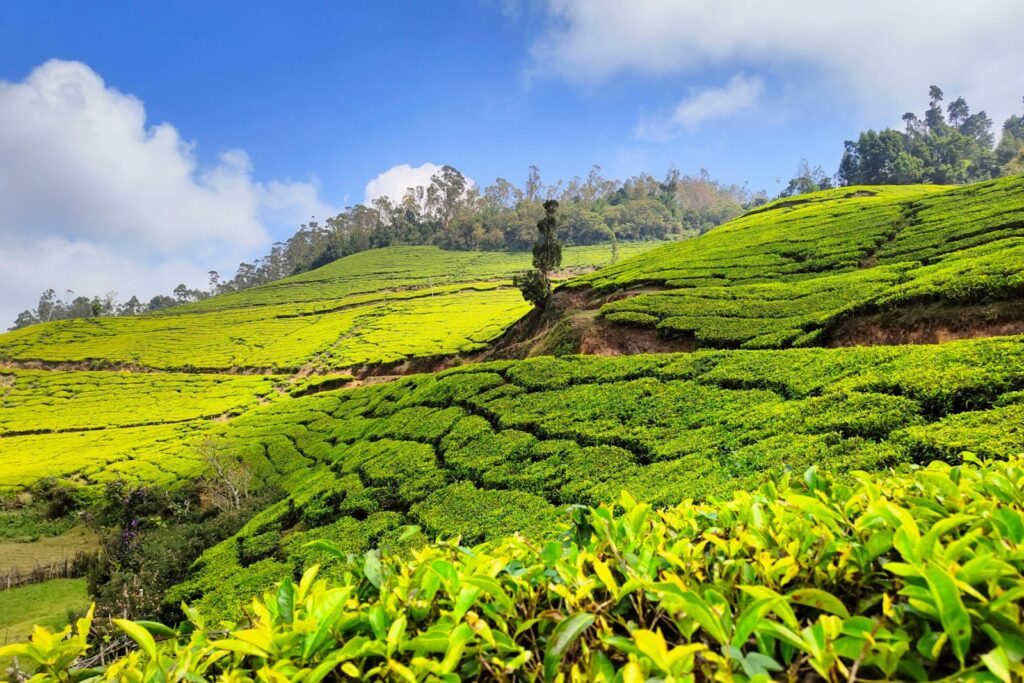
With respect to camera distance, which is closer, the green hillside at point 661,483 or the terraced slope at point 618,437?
the green hillside at point 661,483

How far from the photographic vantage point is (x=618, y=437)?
25.9 feet

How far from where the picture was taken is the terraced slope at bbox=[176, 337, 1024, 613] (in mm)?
5461

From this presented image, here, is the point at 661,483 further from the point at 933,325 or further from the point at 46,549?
the point at 46,549

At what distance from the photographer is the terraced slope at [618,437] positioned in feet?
17.9

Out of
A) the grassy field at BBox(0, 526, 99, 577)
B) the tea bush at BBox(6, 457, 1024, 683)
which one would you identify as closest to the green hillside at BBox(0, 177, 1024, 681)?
the tea bush at BBox(6, 457, 1024, 683)

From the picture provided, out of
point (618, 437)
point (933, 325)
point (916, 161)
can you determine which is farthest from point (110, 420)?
point (916, 161)

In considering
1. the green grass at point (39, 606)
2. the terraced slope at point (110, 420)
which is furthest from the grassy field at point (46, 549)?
the terraced slope at point (110, 420)

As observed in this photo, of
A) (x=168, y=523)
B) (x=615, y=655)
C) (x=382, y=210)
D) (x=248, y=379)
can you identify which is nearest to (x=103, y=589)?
(x=168, y=523)

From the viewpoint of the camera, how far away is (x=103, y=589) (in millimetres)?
10555

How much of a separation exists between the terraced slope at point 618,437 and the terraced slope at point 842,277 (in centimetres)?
303

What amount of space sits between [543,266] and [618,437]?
45.4 ft

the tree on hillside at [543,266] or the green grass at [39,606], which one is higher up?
the tree on hillside at [543,266]

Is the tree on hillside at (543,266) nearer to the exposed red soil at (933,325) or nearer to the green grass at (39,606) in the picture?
the exposed red soil at (933,325)

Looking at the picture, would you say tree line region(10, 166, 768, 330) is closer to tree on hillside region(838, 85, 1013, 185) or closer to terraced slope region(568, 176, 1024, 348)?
tree on hillside region(838, 85, 1013, 185)
